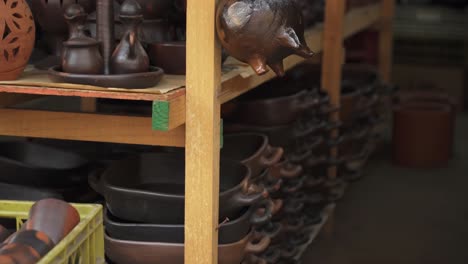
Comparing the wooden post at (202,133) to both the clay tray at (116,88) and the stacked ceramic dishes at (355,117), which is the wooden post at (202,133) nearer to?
the clay tray at (116,88)

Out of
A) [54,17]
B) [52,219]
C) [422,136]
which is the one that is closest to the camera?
[52,219]

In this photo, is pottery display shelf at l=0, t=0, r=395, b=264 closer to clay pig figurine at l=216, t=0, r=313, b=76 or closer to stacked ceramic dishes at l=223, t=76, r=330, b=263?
clay pig figurine at l=216, t=0, r=313, b=76

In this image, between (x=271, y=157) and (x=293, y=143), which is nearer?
(x=271, y=157)

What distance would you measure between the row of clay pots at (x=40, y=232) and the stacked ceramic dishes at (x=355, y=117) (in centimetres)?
181

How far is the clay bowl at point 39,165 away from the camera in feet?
8.63

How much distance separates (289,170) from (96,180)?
0.77m

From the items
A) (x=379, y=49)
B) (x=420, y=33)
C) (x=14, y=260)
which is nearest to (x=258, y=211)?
(x=14, y=260)

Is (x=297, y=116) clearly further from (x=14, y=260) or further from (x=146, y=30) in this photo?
(x=14, y=260)

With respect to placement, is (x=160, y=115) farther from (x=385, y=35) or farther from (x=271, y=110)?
(x=385, y=35)

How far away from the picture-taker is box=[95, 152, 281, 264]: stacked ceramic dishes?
2.29 metres

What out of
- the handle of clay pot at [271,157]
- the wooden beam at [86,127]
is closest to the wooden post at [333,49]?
the handle of clay pot at [271,157]

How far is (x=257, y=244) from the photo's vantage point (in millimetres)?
2508

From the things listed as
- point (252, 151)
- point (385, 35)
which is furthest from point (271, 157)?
point (385, 35)

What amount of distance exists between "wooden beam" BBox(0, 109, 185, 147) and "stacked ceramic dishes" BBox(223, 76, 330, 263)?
68 centimetres
